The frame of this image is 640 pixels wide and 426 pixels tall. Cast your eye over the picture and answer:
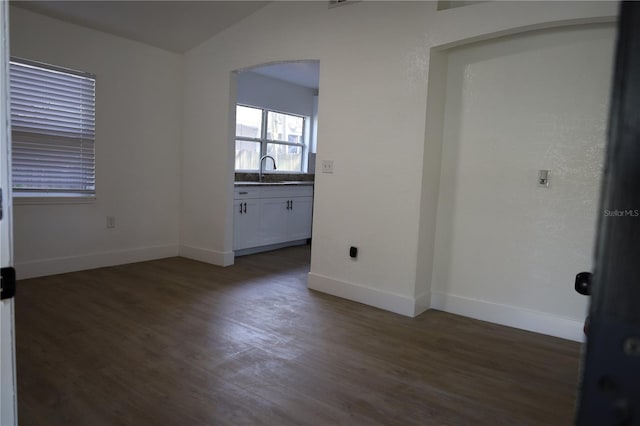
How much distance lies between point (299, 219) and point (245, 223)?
3.52ft

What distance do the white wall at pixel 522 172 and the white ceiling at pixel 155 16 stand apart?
2.29 meters

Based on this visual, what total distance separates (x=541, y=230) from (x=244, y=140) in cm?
430

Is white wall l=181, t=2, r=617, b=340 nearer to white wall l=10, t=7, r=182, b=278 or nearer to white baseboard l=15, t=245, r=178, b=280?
white wall l=10, t=7, r=182, b=278

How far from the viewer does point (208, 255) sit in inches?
191

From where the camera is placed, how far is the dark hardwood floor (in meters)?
2.00

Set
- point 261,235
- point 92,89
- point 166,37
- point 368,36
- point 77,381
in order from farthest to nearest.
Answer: point 261,235 < point 166,37 < point 92,89 < point 368,36 < point 77,381

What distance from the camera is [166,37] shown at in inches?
178

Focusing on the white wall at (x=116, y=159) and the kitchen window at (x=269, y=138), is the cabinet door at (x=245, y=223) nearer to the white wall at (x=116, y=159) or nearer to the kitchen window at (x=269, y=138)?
the white wall at (x=116, y=159)

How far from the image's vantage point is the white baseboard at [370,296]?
3.38 m

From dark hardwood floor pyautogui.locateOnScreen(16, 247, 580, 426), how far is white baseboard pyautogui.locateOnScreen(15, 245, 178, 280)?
0.16m

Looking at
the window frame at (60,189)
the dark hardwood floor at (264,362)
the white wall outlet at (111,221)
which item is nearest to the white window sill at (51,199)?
the window frame at (60,189)

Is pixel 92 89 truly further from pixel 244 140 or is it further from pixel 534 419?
pixel 534 419

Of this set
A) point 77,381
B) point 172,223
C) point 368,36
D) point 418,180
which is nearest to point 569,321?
point 418,180

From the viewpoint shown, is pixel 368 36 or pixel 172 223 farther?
pixel 172 223
